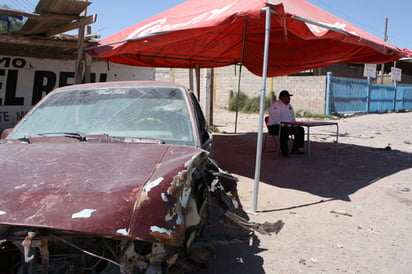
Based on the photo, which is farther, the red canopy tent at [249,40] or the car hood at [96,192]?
the red canopy tent at [249,40]

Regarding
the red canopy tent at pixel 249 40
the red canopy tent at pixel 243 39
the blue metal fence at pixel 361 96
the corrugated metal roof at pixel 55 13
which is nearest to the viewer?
the red canopy tent at pixel 249 40

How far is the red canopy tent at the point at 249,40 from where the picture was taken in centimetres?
511

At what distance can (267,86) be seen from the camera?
2177cm

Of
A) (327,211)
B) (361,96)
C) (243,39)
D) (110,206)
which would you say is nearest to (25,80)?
(243,39)

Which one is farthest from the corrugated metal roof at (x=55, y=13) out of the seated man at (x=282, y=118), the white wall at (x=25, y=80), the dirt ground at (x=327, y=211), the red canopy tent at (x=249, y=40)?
the seated man at (x=282, y=118)

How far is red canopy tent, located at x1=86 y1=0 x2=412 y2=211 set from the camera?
5.11 metres

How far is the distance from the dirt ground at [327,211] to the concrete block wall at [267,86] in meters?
10.5

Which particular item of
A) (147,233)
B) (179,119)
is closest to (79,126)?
(179,119)

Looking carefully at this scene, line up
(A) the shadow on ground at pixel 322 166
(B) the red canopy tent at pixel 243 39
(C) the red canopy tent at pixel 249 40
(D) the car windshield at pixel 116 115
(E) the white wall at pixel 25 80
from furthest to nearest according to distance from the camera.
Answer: (E) the white wall at pixel 25 80 < (A) the shadow on ground at pixel 322 166 < (B) the red canopy tent at pixel 243 39 < (C) the red canopy tent at pixel 249 40 < (D) the car windshield at pixel 116 115

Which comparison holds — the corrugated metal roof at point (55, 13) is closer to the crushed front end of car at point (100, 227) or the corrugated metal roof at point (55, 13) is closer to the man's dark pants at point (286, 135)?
the man's dark pants at point (286, 135)

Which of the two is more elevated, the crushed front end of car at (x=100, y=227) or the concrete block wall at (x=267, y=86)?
the concrete block wall at (x=267, y=86)

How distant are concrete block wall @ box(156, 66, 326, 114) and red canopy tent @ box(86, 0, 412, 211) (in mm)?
8911

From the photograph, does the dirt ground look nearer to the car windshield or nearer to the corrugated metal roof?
the car windshield

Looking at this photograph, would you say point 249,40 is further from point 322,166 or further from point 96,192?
point 96,192
